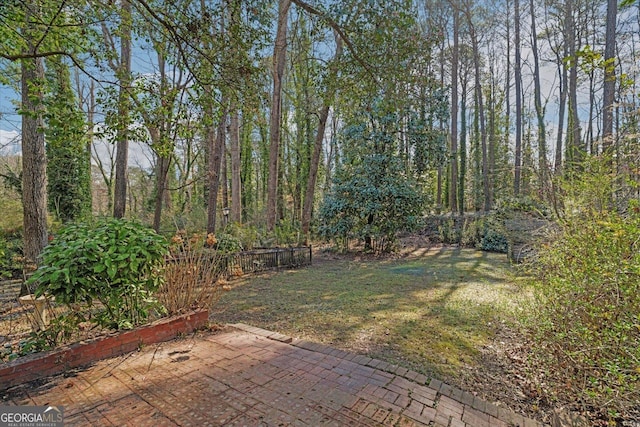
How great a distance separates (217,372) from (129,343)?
40.5 inches

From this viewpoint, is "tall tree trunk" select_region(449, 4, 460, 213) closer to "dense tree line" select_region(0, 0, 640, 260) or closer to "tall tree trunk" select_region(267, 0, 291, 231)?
"dense tree line" select_region(0, 0, 640, 260)

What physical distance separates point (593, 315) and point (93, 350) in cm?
398

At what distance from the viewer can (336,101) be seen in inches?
198

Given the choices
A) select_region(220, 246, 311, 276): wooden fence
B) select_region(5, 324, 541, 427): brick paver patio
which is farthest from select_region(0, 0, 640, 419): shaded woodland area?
select_region(5, 324, 541, 427): brick paver patio

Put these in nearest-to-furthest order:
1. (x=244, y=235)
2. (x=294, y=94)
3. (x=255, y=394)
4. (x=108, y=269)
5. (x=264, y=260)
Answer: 1. (x=255, y=394)
2. (x=108, y=269)
3. (x=264, y=260)
4. (x=244, y=235)
5. (x=294, y=94)

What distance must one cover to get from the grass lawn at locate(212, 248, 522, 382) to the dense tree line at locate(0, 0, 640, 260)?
196 cm

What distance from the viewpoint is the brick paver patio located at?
2025mm

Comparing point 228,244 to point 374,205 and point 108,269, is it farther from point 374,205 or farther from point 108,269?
point 108,269

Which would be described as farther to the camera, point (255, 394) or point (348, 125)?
point (348, 125)

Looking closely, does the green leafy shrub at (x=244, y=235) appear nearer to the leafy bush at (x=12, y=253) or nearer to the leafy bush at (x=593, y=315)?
the leafy bush at (x=12, y=253)

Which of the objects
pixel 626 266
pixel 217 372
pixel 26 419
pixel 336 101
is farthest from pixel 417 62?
pixel 26 419

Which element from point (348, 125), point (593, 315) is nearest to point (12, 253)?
point (348, 125)

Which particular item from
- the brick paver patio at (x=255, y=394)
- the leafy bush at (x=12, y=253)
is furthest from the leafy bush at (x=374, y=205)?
the leafy bush at (x=12, y=253)

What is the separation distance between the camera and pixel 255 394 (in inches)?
90.2
